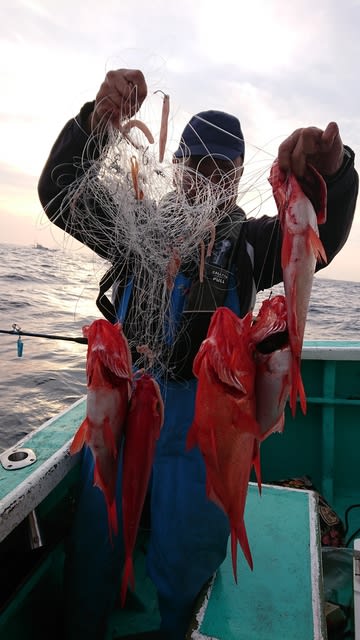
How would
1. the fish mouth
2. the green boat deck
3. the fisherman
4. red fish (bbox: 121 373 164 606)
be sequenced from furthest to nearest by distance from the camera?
the fisherman < the green boat deck < red fish (bbox: 121 373 164 606) < the fish mouth

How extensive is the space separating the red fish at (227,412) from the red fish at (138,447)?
0.21 m

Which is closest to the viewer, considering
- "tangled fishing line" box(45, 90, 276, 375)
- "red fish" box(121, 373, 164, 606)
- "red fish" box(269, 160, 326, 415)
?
"red fish" box(269, 160, 326, 415)

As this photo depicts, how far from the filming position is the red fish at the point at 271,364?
1579mm

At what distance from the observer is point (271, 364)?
5.23ft

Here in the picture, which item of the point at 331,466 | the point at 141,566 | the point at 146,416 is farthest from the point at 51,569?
the point at 331,466

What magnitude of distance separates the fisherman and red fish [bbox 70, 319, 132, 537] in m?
0.70

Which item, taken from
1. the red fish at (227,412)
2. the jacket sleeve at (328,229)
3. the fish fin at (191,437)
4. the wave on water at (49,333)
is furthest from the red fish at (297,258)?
the wave on water at (49,333)

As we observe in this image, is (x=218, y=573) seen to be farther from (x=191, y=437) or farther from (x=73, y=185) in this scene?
(x=73, y=185)

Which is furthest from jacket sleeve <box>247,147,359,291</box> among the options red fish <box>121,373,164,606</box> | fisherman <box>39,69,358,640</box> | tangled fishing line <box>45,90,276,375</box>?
red fish <box>121,373,164,606</box>

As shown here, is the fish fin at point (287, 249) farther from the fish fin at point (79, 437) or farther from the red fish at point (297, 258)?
the fish fin at point (79, 437)

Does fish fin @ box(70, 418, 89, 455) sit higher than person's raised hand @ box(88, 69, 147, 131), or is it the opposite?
person's raised hand @ box(88, 69, 147, 131)

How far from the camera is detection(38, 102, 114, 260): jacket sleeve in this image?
2.20 metres

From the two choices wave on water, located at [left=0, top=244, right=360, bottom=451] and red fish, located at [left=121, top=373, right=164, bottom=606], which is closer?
red fish, located at [left=121, top=373, right=164, bottom=606]

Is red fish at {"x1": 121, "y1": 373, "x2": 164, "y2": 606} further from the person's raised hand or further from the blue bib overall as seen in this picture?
the person's raised hand
